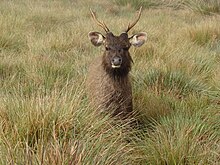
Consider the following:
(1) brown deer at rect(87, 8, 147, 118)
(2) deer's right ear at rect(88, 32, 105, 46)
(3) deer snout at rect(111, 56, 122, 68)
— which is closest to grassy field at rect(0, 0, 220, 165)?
(1) brown deer at rect(87, 8, 147, 118)

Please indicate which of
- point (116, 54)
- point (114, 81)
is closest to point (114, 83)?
point (114, 81)

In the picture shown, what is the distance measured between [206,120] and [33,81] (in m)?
2.18

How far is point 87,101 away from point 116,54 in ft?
1.75

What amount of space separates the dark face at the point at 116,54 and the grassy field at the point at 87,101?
1.29 feet

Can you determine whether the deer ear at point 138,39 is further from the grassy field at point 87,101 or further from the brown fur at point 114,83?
the grassy field at point 87,101

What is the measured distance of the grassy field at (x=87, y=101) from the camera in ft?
9.60

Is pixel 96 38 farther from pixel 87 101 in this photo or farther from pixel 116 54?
pixel 87 101

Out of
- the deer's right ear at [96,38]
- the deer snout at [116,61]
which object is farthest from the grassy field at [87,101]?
the deer's right ear at [96,38]

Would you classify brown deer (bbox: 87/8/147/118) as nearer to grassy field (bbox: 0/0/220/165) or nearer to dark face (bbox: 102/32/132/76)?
dark face (bbox: 102/32/132/76)

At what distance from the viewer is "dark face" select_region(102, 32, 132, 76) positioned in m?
4.09

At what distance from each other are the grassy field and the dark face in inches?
15.5

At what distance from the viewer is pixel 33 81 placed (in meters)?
5.02

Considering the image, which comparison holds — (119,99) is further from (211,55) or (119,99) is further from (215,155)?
(211,55)

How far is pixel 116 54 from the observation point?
4.05 metres
